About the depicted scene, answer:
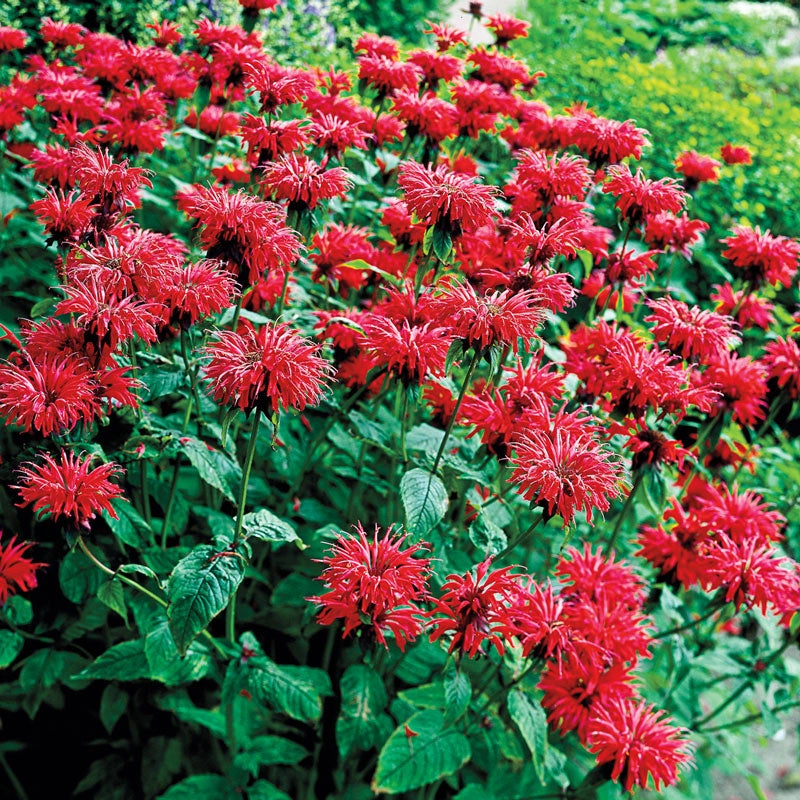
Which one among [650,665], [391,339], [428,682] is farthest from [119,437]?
[650,665]

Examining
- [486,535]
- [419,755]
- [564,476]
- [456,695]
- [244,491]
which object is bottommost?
[419,755]

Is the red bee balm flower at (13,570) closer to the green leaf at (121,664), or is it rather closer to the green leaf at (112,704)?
the green leaf at (121,664)

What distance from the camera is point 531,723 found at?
1.35m

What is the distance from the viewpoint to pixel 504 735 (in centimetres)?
165

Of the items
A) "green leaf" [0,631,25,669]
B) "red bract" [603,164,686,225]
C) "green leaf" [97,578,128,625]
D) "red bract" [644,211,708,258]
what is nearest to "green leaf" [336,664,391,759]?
"green leaf" [97,578,128,625]

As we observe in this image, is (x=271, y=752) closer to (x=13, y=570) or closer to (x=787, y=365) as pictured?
(x=13, y=570)

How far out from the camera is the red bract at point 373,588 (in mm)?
1130

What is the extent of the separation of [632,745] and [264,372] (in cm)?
85

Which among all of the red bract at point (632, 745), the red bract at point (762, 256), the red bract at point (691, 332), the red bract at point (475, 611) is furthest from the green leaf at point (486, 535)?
the red bract at point (762, 256)

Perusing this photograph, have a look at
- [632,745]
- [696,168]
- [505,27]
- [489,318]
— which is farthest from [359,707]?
[505,27]

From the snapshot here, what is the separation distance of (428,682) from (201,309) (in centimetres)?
101

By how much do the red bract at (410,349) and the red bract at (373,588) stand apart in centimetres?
28

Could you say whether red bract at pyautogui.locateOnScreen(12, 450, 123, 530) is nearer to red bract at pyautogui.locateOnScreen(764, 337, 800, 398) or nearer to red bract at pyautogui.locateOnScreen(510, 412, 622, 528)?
red bract at pyautogui.locateOnScreen(510, 412, 622, 528)

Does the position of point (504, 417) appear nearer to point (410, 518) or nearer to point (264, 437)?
point (410, 518)
